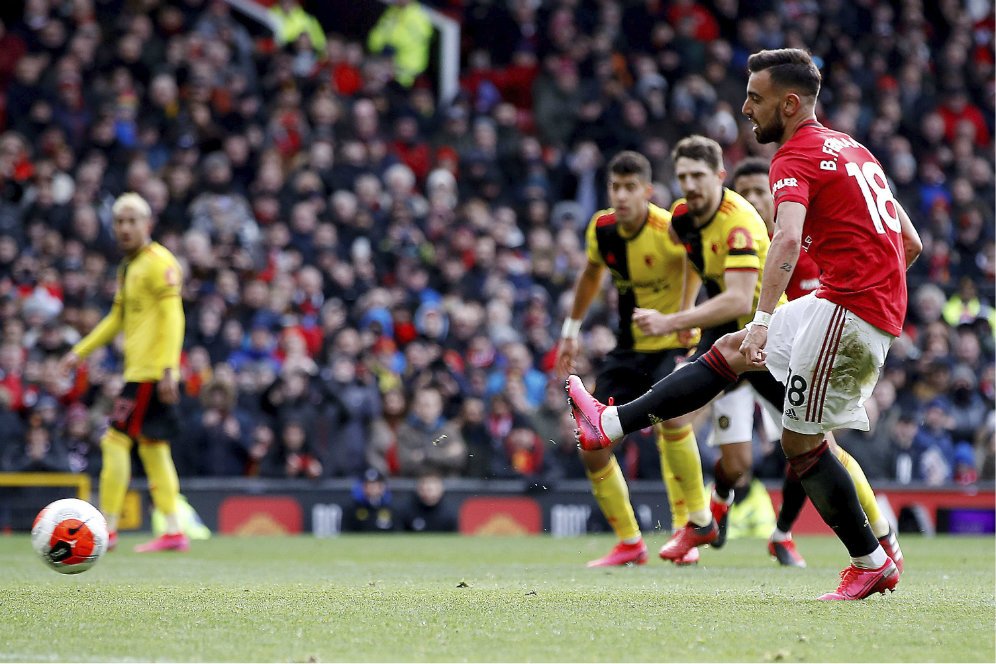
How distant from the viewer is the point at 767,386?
27.4ft

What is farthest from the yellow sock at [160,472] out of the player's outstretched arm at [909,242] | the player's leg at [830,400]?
the player's outstretched arm at [909,242]

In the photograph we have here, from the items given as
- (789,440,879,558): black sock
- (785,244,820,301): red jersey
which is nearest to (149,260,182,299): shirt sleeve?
(785,244,820,301): red jersey

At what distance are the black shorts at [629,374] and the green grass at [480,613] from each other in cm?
102

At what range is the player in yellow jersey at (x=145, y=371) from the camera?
34.6ft

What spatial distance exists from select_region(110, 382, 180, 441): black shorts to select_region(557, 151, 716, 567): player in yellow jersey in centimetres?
304

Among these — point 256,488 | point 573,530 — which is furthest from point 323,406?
point 573,530

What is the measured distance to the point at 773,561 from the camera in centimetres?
Answer: 956

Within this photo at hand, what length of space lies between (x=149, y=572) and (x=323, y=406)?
626 cm

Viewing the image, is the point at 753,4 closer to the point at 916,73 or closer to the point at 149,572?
the point at 916,73

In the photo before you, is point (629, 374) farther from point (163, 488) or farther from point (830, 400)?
point (163, 488)

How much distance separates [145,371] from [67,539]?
3.40 meters

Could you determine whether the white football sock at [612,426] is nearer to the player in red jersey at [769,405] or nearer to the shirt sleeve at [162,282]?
the player in red jersey at [769,405]

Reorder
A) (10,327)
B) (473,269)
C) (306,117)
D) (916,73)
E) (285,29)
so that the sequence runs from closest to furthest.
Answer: (10,327), (473,269), (306,117), (285,29), (916,73)

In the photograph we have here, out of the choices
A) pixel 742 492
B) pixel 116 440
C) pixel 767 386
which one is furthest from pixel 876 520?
pixel 742 492
